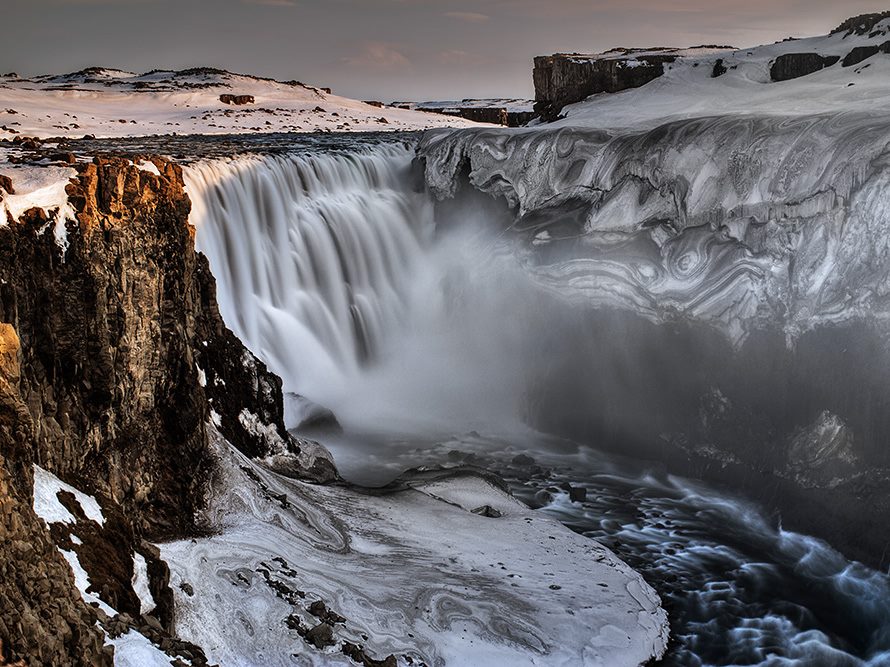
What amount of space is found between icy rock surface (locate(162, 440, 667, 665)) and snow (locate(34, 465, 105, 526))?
0.85 metres

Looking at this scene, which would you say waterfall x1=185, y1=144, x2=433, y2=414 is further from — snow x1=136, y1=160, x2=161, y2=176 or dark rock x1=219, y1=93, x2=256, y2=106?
dark rock x1=219, y1=93, x2=256, y2=106

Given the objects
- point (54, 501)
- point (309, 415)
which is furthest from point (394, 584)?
point (309, 415)

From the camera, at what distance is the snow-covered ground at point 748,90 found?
55.6 feet

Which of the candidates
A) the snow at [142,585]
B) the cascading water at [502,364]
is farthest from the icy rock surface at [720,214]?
the snow at [142,585]

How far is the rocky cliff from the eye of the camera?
5.65 meters

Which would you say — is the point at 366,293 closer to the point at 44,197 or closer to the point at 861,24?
the point at 44,197

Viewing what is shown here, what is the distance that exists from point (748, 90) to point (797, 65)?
1384 millimetres

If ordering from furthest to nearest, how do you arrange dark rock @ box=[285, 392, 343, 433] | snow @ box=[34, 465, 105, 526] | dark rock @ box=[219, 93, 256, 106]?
dark rock @ box=[219, 93, 256, 106], dark rock @ box=[285, 392, 343, 433], snow @ box=[34, 465, 105, 526]

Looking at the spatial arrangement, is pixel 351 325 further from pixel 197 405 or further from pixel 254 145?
pixel 197 405

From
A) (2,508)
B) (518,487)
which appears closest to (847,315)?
(518,487)

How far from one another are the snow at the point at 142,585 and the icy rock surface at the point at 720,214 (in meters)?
9.83

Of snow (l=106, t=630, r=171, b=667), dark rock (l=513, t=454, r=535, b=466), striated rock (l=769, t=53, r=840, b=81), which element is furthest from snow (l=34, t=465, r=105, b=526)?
striated rock (l=769, t=53, r=840, b=81)

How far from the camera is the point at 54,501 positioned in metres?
7.05

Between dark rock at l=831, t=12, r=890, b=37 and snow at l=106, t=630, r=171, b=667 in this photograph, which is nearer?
snow at l=106, t=630, r=171, b=667
